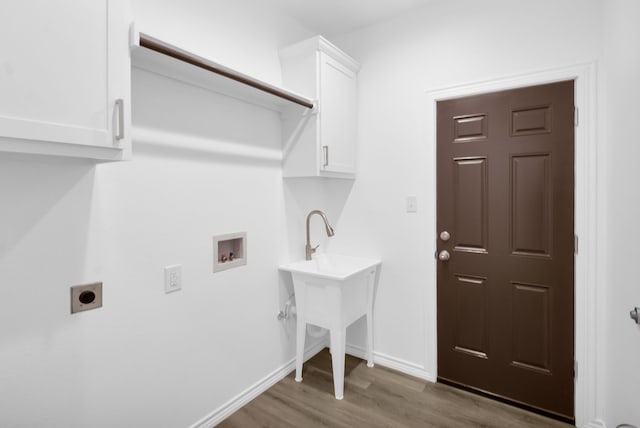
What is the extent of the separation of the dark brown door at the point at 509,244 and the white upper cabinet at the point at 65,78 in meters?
1.88

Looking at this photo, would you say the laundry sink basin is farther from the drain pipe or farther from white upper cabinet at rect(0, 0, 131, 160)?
white upper cabinet at rect(0, 0, 131, 160)

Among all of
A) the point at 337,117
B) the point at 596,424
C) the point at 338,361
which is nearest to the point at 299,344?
the point at 338,361

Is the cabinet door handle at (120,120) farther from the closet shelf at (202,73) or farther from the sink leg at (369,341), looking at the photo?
the sink leg at (369,341)

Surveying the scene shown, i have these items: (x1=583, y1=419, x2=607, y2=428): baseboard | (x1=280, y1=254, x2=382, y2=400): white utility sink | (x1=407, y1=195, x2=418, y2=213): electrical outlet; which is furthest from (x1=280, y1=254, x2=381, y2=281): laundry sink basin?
(x1=583, y1=419, x2=607, y2=428): baseboard

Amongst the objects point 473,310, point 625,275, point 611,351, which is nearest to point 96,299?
point 473,310

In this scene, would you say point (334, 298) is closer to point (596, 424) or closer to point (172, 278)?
point (172, 278)

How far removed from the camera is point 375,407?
200 cm

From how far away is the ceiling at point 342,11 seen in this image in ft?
7.27

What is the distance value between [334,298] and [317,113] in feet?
3.99

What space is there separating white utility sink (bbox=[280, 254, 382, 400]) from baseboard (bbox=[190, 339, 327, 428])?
0.12 meters

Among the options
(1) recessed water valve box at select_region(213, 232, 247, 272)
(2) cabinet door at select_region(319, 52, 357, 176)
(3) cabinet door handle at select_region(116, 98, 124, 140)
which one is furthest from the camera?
(2) cabinet door at select_region(319, 52, 357, 176)

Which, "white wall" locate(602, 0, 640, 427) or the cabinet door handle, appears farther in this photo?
"white wall" locate(602, 0, 640, 427)

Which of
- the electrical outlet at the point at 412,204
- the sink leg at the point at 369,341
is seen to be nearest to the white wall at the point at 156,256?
the sink leg at the point at 369,341

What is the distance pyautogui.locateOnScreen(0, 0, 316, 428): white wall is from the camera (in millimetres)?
1179
